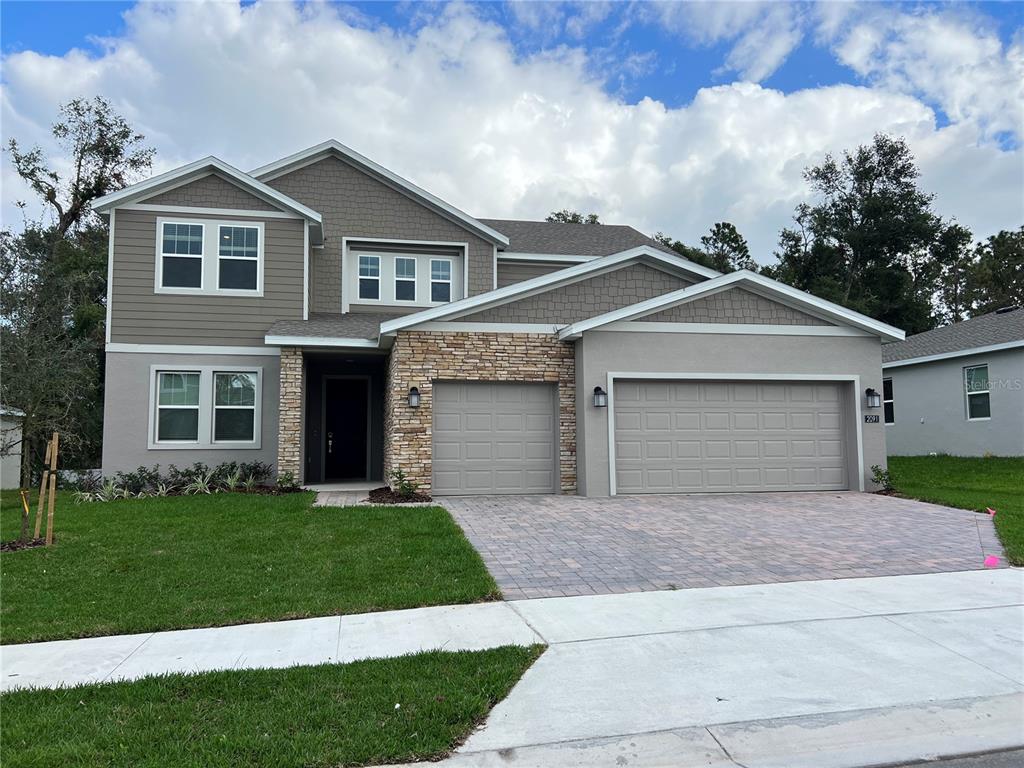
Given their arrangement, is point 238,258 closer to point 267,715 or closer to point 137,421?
point 137,421

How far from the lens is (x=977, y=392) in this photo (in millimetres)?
19438

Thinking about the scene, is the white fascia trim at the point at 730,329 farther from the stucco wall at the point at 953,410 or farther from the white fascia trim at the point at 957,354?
the stucco wall at the point at 953,410

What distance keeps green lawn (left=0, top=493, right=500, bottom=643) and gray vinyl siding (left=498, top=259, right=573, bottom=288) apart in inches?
369

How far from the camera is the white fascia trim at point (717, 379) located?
1265cm

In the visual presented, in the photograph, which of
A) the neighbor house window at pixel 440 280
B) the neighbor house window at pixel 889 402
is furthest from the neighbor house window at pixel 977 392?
the neighbor house window at pixel 440 280

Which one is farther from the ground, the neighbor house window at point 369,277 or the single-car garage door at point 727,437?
the neighbor house window at point 369,277

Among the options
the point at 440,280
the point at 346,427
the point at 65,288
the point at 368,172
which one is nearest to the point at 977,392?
the point at 440,280

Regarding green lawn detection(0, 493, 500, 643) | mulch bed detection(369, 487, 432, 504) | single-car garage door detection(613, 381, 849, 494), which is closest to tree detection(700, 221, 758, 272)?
single-car garage door detection(613, 381, 849, 494)

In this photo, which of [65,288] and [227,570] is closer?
[227,570]

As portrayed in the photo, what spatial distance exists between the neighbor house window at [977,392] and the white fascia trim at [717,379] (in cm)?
863

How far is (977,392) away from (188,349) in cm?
2054

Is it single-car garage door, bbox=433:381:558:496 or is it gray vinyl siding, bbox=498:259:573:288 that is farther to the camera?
gray vinyl siding, bbox=498:259:573:288

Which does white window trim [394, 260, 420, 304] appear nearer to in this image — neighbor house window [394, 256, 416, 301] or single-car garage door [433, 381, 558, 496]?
neighbor house window [394, 256, 416, 301]

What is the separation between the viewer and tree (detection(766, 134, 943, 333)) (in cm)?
3666
